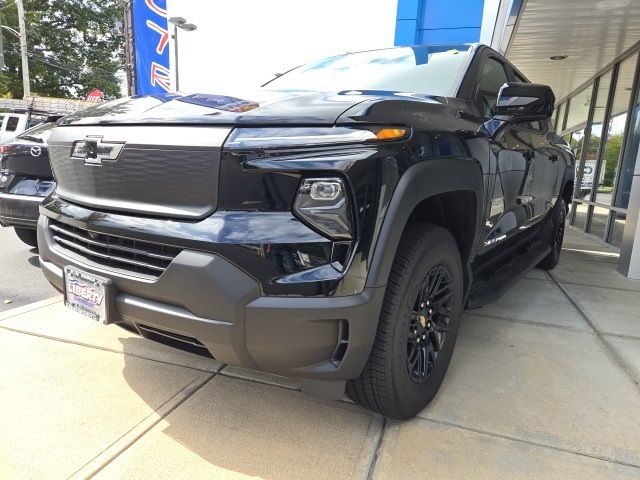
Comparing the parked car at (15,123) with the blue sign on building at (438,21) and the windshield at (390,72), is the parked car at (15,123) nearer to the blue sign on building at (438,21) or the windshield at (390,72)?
the blue sign on building at (438,21)

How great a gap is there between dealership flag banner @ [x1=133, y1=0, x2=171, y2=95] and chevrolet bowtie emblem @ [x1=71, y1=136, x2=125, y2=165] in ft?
38.0

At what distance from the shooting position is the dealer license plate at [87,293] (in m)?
1.84

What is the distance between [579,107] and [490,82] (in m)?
9.71

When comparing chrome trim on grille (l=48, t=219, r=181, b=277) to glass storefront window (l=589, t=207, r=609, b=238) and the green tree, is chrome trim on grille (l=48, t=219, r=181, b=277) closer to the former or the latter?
glass storefront window (l=589, t=207, r=609, b=238)

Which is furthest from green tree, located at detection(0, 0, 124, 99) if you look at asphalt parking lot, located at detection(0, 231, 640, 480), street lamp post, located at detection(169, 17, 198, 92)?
asphalt parking lot, located at detection(0, 231, 640, 480)

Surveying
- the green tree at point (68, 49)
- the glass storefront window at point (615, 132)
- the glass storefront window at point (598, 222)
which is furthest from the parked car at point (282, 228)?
the green tree at point (68, 49)

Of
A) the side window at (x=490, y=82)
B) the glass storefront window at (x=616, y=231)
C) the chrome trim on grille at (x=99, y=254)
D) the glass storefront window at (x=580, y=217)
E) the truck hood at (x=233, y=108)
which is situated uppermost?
the side window at (x=490, y=82)

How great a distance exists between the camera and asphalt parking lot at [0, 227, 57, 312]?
3.76 meters

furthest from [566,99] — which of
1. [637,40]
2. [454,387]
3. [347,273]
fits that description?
[347,273]

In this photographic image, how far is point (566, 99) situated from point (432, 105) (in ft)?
39.5

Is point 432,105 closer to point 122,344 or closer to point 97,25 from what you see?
point 122,344

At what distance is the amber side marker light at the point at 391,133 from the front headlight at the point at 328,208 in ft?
0.77

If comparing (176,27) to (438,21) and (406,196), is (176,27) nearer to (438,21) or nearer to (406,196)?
(438,21)

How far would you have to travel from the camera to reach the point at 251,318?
1608 mm
